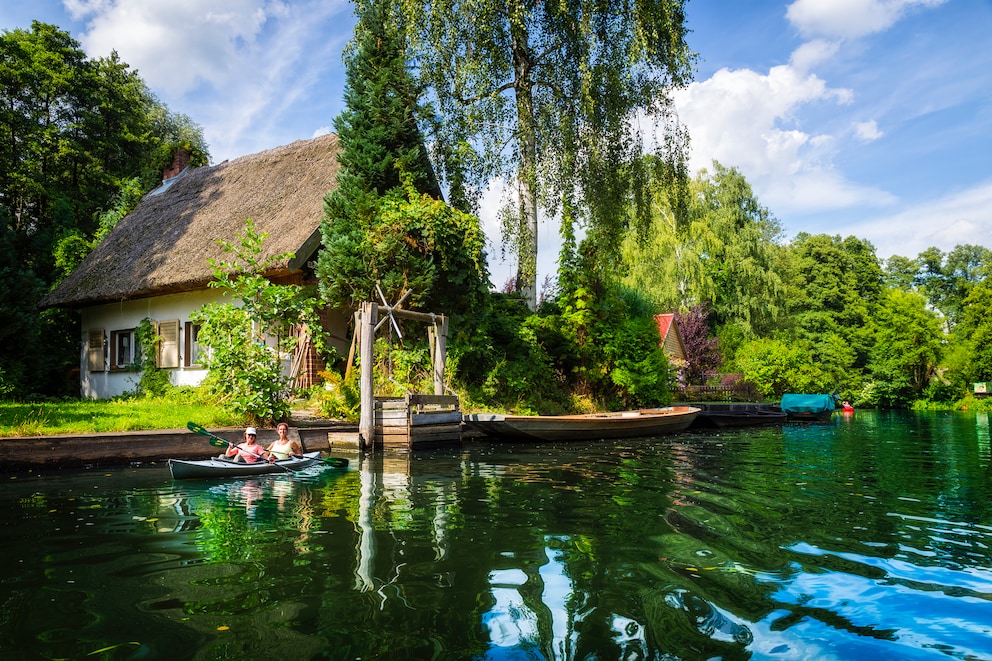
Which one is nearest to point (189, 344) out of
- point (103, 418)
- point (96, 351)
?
point (96, 351)

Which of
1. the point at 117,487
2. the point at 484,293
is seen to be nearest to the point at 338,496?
the point at 117,487

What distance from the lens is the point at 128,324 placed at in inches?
803

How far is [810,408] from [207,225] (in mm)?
22195

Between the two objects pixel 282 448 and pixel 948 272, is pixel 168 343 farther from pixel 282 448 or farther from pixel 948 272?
pixel 948 272

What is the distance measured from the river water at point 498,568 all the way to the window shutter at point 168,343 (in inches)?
405

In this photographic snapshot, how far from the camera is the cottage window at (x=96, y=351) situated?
832 inches

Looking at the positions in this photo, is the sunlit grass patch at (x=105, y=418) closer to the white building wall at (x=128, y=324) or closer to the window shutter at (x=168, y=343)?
the white building wall at (x=128, y=324)

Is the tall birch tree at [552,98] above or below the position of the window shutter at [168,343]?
above

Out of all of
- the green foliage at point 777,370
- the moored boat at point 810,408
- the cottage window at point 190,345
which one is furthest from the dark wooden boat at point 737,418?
the cottage window at point 190,345

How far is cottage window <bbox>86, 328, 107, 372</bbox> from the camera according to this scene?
21.1 meters

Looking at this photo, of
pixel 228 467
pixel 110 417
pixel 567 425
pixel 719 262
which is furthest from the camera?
pixel 719 262

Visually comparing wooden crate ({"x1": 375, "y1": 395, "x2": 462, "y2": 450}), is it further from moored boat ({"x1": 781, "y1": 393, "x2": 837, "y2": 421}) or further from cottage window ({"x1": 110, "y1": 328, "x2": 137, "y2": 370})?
moored boat ({"x1": 781, "y1": 393, "x2": 837, "y2": 421})

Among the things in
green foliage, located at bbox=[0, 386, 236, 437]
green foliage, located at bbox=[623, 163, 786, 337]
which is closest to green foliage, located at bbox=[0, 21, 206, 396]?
green foliage, located at bbox=[0, 386, 236, 437]

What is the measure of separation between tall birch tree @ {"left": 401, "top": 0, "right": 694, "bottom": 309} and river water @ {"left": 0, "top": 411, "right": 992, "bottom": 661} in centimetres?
1169
